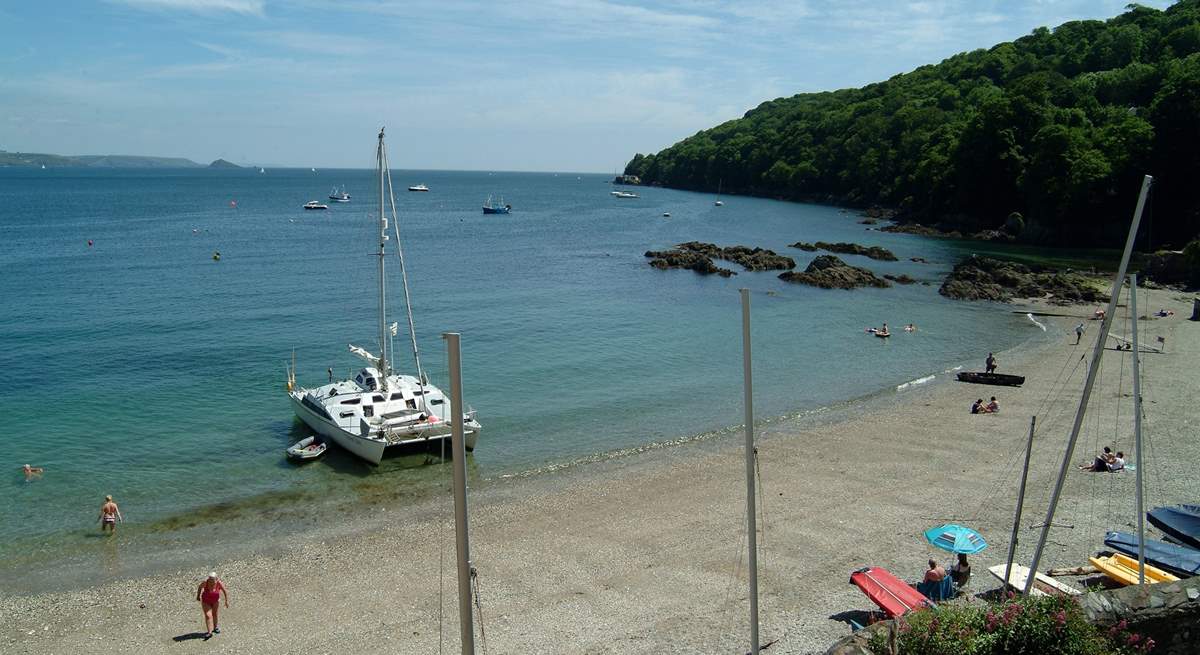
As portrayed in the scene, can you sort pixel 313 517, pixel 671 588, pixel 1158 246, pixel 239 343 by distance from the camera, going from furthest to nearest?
pixel 1158 246 → pixel 239 343 → pixel 313 517 → pixel 671 588

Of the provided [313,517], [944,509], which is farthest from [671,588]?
[313,517]

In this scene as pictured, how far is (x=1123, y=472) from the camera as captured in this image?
25.2 m

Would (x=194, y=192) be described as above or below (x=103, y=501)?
above

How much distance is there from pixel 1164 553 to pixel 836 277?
53.4 m

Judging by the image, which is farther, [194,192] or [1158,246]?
[194,192]

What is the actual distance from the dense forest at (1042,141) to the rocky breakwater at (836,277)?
20.4 metres

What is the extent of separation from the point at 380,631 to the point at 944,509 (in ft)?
50.8

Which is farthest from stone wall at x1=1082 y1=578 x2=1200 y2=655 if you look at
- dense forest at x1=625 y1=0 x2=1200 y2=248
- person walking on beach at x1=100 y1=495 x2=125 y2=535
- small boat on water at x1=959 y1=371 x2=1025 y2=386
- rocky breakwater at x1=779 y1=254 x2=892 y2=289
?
dense forest at x1=625 y1=0 x2=1200 y2=248

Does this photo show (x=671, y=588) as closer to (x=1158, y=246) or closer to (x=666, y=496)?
(x=666, y=496)

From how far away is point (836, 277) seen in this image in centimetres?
6931

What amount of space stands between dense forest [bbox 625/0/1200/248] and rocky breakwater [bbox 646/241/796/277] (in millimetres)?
30521

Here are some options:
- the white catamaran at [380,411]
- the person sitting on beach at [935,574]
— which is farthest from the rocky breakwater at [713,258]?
the person sitting on beach at [935,574]

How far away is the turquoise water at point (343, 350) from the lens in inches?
1104

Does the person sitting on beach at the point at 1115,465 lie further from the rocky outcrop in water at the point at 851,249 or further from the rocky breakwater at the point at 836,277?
the rocky outcrop in water at the point at 851,249
